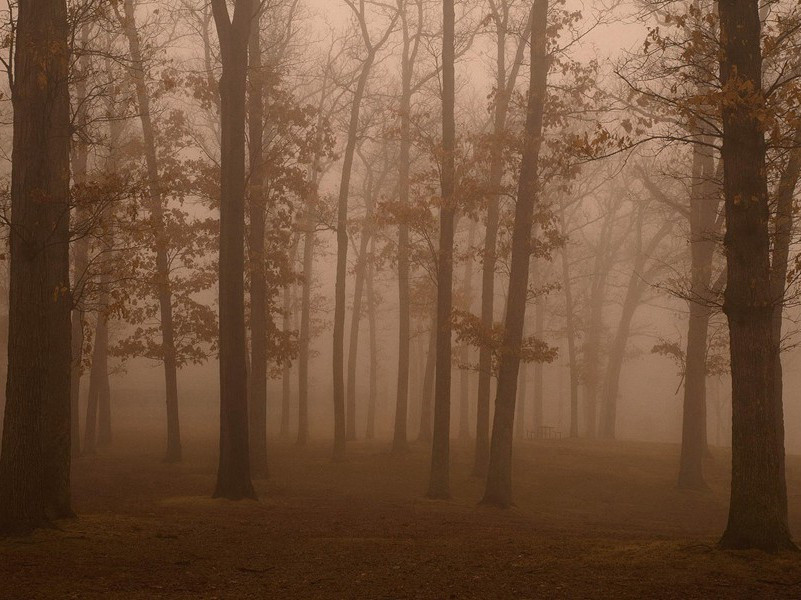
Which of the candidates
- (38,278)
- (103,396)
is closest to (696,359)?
(38,278)

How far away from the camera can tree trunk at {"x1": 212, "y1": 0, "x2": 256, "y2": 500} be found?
14609 mm

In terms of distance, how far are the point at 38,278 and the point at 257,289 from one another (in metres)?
10.3

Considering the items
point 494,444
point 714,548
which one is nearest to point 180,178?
point 494,444

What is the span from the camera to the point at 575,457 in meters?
26.1

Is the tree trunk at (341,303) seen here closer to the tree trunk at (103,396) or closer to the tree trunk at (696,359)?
the tree trunk at (103,396)

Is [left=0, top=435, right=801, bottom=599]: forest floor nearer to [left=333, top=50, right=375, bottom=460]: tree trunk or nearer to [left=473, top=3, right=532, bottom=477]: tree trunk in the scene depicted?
[left=473, top=3, right=532, bottom=477]: tree trunk

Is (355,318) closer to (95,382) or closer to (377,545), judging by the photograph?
(95,382)

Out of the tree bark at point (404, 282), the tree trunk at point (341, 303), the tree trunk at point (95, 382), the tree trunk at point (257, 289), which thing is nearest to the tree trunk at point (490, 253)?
the tree bark at point (404, 282)

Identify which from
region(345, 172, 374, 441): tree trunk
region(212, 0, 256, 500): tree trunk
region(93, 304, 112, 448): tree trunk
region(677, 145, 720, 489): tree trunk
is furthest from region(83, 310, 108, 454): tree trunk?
region(677, 145, 720, 489): tree trunk

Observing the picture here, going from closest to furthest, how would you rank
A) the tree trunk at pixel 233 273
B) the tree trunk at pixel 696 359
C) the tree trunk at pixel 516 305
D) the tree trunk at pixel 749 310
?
1. the tree trunk at pixel 749 310
2. the tree trunk at pixel 233 273
3. the tree trunk at pixel 516 305
4. the tree trunk at pixel 696 359

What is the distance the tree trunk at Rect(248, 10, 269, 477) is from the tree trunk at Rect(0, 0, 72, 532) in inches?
350

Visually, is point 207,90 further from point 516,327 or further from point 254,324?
point 516,327

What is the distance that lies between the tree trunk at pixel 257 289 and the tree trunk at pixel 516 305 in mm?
6233

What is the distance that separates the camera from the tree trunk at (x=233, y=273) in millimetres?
14609
